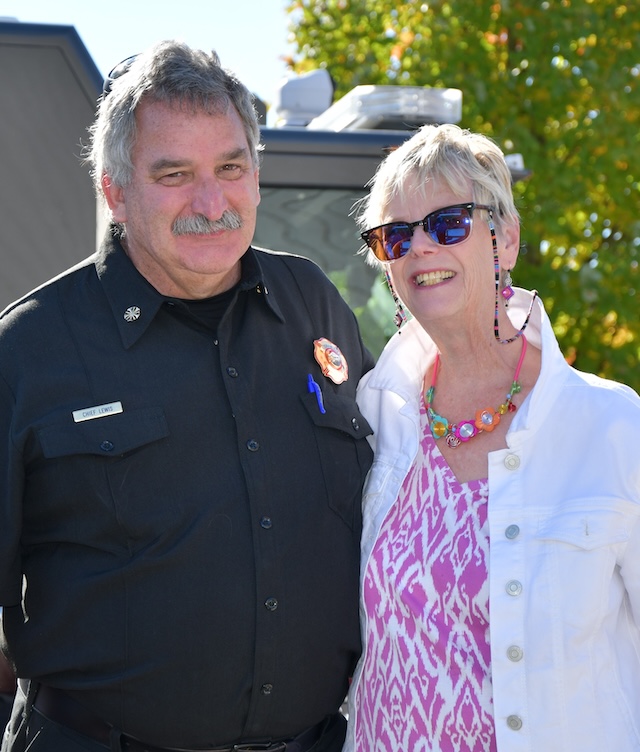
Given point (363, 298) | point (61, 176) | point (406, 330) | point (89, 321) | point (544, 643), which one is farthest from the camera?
point (363, 298)

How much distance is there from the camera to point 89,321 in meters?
2.73

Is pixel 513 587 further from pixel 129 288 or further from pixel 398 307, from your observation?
pixel 129 288

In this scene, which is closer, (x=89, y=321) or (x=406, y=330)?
(x=89, y=321)

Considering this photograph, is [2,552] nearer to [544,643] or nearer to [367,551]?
[367,551]

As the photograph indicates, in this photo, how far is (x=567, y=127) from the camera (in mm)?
7152

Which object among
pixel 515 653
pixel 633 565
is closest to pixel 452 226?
pixel 633 565

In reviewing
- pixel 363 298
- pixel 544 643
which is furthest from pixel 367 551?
pixel 363 298

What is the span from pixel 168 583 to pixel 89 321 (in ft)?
2.17

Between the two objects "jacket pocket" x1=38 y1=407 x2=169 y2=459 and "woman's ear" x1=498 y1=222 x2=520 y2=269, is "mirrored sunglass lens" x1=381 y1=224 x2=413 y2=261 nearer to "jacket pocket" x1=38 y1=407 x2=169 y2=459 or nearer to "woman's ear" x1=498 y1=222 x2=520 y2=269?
"woman's ear" x1=498 y1=222 x2=520 y2=269

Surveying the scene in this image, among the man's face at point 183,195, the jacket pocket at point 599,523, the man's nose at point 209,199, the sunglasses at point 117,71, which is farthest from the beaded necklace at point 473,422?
the sunglasses at point 117,71

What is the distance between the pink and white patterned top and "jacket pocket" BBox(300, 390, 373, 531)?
11 centimetres

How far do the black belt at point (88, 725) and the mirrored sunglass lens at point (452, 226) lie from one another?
130cm

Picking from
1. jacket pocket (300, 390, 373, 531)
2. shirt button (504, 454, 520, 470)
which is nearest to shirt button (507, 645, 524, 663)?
shirt button (504, 454, 520, 470)

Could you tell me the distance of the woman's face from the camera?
9.30 ft
